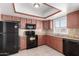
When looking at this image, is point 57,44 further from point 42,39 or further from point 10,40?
point 10,40

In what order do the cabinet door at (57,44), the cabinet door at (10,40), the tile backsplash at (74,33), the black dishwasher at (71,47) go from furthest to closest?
1. the tile backsplash at (74,33)
2. the black dishwasher at (71,47)
3. the cabinet door at (57,44)
4. the cabinet door at (10,40)

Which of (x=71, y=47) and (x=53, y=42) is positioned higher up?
(x=53, y=42)

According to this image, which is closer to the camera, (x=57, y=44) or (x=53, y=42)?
(x=53, y=42)

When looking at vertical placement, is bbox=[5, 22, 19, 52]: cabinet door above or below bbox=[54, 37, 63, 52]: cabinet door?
above

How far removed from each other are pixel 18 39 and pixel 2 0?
1.26 ft

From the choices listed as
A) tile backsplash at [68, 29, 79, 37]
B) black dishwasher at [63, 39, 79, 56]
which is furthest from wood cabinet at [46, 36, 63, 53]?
tile backsplash at [68, 29, 79, 37]

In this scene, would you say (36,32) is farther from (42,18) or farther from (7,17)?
(7,17)

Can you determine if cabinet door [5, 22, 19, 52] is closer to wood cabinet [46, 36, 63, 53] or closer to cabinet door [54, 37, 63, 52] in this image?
wood cabinet [46, 36, 63, 53]

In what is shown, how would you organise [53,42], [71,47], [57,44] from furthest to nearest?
[71,47]
[57,44]
[53,42]

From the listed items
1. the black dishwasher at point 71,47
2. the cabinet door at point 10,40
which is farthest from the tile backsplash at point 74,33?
the cabinet door at point 10,40

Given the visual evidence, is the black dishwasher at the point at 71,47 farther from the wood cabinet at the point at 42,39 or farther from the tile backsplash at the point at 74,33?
the wood cabinet at the point at 42,39

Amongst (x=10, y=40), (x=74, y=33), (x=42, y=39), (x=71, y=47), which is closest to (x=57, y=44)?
(x=71, y=47)

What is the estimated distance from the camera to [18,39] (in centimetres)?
74

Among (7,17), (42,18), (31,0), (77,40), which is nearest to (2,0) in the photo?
(31,0)
